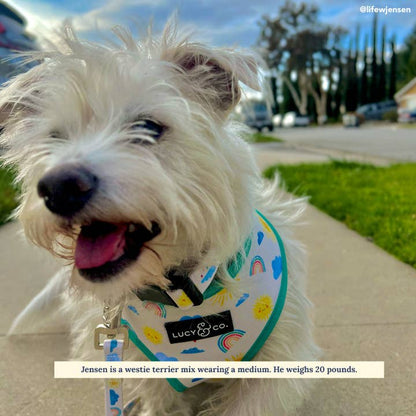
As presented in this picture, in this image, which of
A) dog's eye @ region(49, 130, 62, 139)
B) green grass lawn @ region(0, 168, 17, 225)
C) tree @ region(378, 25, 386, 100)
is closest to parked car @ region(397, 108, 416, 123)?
tree @ region(378, 25, 386, 100)

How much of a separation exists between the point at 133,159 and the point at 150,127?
24cm

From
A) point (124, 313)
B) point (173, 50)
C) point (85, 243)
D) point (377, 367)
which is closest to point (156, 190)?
point (85, 243)

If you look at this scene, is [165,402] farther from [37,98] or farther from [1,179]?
[1,179]

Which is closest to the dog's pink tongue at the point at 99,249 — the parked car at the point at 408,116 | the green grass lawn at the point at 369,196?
the green grass lawn at the point at 369,196

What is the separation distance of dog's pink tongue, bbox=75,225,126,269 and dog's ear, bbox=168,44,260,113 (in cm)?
75

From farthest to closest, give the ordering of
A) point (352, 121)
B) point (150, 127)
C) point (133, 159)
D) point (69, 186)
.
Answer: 1. point (352, 121)
2. point (150, 127)
3. point (133, 159)
4. point (69, 186)

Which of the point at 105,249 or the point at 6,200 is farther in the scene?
the point at 6,200

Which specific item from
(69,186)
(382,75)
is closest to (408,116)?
(382,75)

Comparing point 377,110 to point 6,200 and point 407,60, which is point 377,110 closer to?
point 407,60

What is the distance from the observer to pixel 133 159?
176 centimetres

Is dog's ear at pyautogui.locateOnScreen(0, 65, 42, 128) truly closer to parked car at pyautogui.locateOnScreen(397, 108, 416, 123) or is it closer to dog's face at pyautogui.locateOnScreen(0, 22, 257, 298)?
dog's face at pyautogui.locateOnScreen(0, 22, 257, 298)

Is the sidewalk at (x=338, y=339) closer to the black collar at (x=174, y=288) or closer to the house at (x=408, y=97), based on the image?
the black collar at (x=174, y=288)

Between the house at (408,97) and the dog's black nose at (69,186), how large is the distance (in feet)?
140

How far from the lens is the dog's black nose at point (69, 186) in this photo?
1638 millimetres
